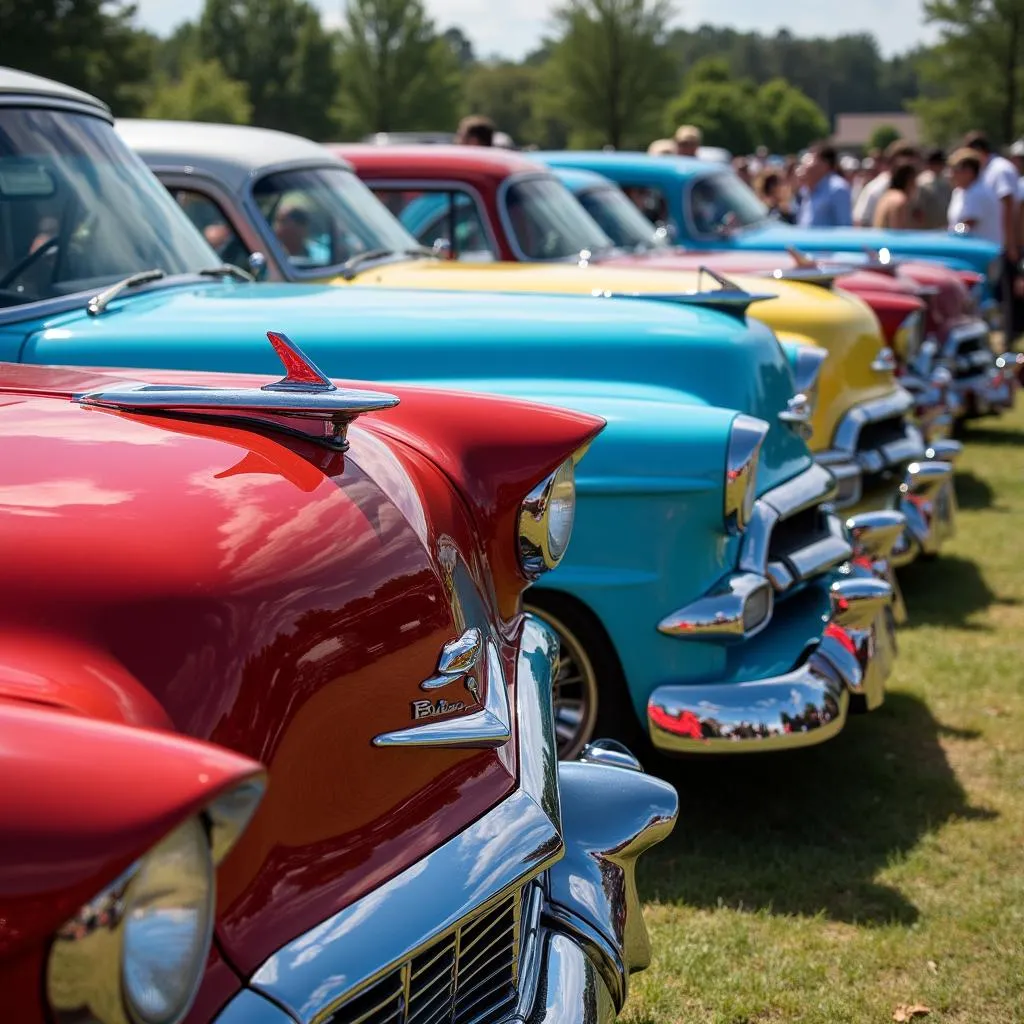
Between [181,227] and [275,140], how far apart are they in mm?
1760

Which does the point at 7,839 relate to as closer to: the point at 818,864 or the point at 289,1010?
the point at 289,1010

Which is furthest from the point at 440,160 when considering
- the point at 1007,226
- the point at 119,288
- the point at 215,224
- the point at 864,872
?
the point at 1007,226

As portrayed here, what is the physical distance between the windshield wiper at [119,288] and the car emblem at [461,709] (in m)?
2.00

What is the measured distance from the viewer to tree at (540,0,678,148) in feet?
135

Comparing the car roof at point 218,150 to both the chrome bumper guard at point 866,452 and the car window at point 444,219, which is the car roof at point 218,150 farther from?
the chrome bumper guard at point 866,452

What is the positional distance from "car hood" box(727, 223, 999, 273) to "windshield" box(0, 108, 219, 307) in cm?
667

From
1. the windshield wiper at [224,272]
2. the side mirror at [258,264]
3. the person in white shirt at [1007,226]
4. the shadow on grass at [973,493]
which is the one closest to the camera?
the windshield wiper at [224,272]

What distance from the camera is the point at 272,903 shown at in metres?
1.47

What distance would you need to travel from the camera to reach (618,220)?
29.1 feet

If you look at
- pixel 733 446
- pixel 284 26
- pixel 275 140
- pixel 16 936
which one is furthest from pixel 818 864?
pixel 284 26

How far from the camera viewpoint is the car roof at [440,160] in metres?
7.25

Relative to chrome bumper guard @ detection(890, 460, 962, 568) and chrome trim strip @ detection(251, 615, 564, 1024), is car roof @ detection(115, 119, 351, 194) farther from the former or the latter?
chrome trim strip @ detection(251, 615, 564, 1024)

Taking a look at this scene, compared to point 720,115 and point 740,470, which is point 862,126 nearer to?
point 720,115

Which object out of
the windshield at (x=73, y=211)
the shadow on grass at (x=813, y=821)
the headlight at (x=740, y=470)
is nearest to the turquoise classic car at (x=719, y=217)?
the shadow on grass at (x=813, y=821)
